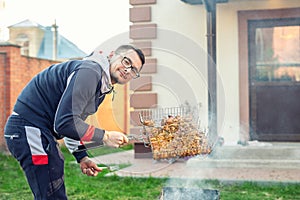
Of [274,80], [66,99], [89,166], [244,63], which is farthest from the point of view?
[274,80]

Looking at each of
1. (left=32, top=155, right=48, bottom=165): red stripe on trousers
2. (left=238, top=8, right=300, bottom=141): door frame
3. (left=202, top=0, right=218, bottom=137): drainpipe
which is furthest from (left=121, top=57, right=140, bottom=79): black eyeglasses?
(left=238, top=8, right=300, bottom=141): door frame

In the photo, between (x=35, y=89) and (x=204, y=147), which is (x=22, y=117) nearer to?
(x=35, y=89)

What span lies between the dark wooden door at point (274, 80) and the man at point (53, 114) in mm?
5863

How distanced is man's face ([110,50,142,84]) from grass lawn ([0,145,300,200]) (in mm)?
2818

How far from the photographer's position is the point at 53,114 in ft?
9.77

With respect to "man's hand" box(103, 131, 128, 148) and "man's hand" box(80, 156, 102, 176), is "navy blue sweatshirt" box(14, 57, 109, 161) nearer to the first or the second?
"man's hand" box(103, 131, 128, 148)

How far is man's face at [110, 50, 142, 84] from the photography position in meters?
2.83

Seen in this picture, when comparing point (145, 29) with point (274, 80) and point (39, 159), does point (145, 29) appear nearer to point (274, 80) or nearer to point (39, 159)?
point (274, 80)

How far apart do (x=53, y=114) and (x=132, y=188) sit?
3156mm

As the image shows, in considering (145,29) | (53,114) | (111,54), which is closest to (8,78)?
(145,29)

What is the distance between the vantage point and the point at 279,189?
19.0 ft

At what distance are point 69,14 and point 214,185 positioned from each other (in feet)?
14.3

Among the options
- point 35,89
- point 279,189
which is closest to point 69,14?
point 279,189

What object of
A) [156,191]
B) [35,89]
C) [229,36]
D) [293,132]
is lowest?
[156,191]
